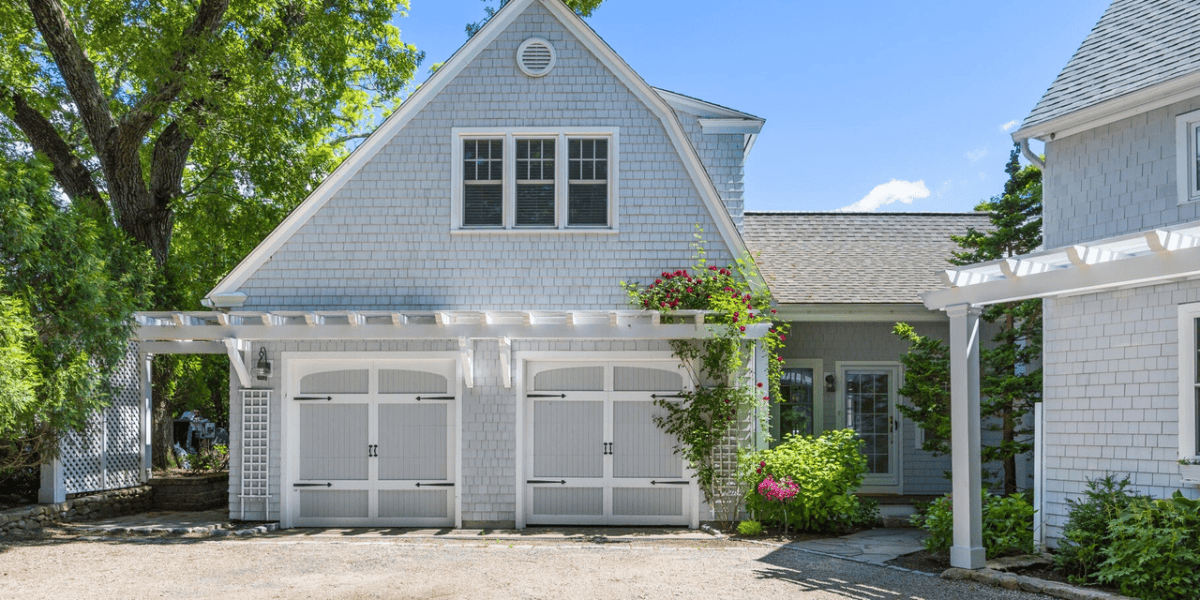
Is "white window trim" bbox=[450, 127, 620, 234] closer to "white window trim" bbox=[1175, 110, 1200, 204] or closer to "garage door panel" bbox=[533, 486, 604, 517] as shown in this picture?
"garage door panel" bbox=[533, 486, 604, 517]

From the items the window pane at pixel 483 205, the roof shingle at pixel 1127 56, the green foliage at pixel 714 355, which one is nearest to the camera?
the roof shingle at pixel 1127 56

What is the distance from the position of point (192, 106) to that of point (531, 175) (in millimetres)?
7587

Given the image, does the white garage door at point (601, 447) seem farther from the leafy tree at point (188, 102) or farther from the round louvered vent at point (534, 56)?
the leafy tree at point (188, 102)

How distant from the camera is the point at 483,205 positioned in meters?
11.8

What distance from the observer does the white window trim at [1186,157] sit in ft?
27.1

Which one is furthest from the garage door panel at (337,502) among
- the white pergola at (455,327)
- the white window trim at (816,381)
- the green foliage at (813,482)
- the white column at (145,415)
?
the white window trim at (816,381)

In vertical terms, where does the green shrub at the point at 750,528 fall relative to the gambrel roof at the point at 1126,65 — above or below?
below

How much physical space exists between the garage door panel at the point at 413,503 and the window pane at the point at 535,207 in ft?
11.8

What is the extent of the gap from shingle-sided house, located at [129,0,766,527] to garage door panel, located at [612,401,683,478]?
0.03 m

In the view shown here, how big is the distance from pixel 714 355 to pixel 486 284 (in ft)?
9.78

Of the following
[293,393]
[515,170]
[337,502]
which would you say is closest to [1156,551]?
[515,170]

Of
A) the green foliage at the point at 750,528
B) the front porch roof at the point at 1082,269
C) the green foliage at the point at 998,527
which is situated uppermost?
the front porch roof at the point at 1082,269

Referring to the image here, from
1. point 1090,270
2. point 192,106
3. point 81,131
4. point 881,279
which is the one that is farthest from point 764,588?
point 81,131

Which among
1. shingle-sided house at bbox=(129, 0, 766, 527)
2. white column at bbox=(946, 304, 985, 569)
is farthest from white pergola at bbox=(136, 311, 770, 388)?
white column at bbox=(946, 304, 985, 569)
